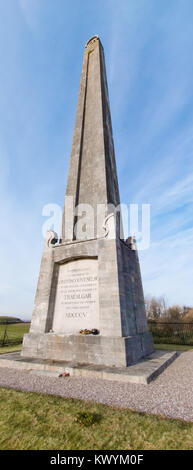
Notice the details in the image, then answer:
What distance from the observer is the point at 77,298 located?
855cm

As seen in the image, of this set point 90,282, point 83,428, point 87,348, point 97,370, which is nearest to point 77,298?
point 90,282

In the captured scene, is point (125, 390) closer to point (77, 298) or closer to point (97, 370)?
point (97, 370)

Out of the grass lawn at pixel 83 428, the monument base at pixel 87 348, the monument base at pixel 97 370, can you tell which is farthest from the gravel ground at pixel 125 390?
the monument base at pixel 87 348

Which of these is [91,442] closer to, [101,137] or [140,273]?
[140,273]

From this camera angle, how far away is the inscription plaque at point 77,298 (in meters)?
8.09

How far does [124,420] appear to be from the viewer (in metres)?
3.39

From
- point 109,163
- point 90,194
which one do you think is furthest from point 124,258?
point 109,163

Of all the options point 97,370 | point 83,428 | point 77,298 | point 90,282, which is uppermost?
point 90,282

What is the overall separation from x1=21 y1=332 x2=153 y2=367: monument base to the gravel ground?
105 cm

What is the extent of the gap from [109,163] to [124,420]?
35.4ft

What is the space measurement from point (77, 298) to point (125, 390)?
4.05m

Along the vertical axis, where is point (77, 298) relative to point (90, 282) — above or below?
below

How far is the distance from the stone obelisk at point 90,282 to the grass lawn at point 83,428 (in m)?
3.05
